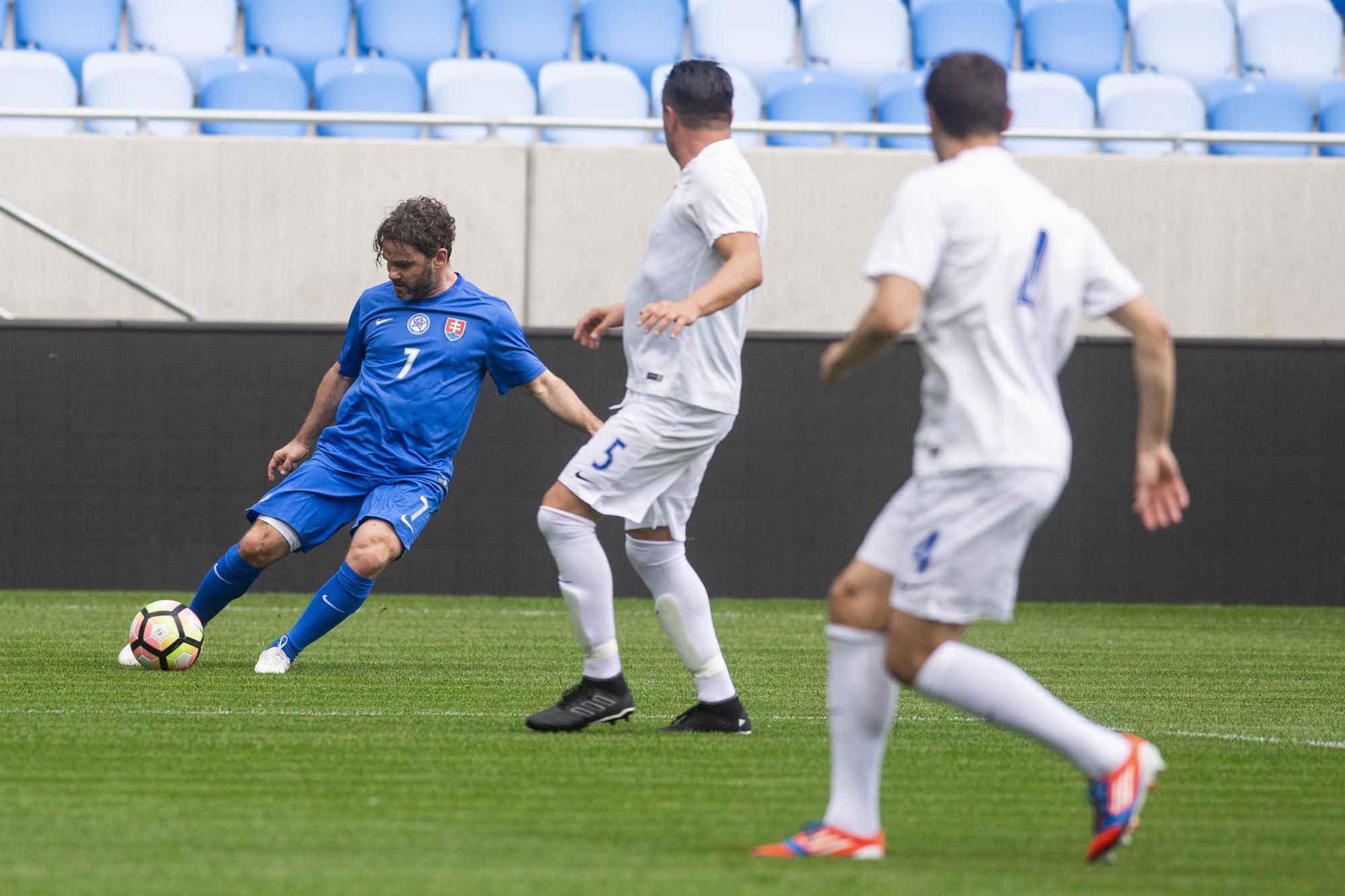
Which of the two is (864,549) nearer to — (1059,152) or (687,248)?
(687,248)

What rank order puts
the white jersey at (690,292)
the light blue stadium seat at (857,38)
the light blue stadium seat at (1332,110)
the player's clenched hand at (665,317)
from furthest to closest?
the light blue stadium seat at (857,38), the light blue stadium seat at (1332,110), the white jersey at (690,292), the player's clenched hand at (665,317)

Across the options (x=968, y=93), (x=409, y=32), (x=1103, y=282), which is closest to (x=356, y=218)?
(x=409, y=32)

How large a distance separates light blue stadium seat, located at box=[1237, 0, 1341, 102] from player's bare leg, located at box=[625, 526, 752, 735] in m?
10.8

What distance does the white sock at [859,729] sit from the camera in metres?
3.55

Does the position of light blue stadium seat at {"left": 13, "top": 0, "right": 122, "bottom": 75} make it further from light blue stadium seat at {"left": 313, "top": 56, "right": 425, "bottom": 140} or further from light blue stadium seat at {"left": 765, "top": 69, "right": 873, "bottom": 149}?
light blue stadium seat at {"left": 765, "top": 69, "right": 873, "bottom": 149}

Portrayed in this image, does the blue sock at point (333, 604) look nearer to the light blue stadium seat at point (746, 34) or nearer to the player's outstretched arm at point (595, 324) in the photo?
the player's outstretched arm at point (595, 324)

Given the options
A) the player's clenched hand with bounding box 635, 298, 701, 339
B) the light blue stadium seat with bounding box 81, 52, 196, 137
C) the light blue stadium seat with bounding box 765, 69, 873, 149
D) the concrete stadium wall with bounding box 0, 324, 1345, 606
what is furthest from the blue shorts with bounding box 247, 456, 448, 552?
the light blue stadium seat with bounding box 765, 69, 873, 149

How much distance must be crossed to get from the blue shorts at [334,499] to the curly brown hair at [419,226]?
2.86ft

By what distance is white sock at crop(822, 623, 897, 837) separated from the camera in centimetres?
355

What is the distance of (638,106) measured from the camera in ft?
43.5

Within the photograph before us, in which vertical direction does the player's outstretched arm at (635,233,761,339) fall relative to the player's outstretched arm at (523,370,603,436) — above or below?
above

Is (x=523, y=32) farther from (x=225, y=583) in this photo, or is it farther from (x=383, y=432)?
(x=225, y=583)

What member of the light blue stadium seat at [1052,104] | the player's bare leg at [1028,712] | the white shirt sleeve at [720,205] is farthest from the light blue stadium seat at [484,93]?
the player's bare leg at [1028,712]

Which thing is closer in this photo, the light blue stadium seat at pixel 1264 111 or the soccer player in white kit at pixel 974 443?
the soccer player in white kit at pixel 974 443
